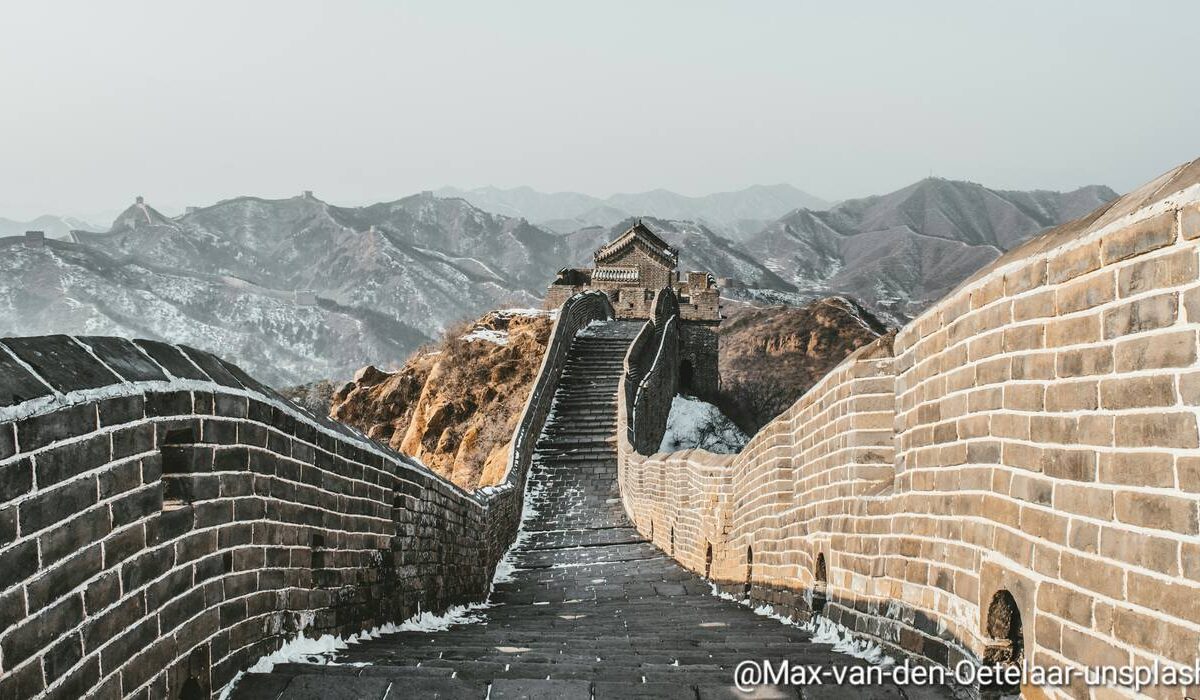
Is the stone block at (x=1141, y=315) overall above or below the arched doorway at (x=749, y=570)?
above

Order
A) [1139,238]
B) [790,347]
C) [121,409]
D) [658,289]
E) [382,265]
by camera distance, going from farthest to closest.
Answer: [382,265] < [790,347] < [658,289] < [121,409] < [1139,238]

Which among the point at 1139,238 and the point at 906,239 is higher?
the point at 906,239

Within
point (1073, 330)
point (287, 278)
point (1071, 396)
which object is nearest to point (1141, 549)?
point (1071, 396)

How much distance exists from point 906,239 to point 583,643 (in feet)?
439

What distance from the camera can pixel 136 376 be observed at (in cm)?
325

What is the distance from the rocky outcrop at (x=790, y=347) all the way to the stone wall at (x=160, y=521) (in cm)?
4311

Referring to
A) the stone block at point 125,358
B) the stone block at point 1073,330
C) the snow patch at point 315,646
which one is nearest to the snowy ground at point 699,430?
the snow patch at point 315,646

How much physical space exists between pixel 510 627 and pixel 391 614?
4.34 ft

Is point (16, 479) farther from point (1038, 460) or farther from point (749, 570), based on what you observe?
point (749, 570)

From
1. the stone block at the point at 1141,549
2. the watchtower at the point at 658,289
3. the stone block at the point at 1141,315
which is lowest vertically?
the stone block at the point at 1141,549

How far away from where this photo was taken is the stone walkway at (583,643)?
11.1 feet

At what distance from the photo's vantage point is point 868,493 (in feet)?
16.6

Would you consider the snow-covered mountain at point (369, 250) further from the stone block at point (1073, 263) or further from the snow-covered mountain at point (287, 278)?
the stone block at point (1073, 263)

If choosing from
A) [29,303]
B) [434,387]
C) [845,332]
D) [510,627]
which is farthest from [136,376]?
[29,303]
